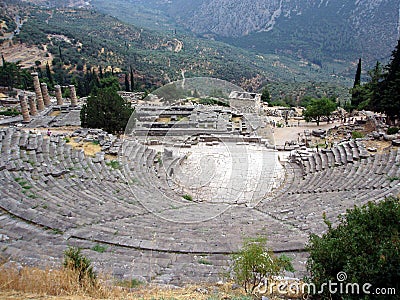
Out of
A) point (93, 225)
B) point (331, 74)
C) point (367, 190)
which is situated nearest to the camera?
point (93, 225)

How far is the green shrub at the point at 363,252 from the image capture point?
4.46 m

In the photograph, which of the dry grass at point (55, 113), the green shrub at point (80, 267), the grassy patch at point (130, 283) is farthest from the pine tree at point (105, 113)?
the green shrub at point (80, 267)

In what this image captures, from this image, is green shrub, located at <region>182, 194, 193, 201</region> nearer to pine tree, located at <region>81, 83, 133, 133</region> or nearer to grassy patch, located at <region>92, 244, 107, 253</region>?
grassy patch, located at <region>92, 244, 107, 253</region>

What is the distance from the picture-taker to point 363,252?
15.6 ft

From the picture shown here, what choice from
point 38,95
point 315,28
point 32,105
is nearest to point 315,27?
point 315,28

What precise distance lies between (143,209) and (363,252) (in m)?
7.69

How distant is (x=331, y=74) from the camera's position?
126 metres

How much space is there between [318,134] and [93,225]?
23568 mm

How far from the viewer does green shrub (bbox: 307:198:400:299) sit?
4.46 metres

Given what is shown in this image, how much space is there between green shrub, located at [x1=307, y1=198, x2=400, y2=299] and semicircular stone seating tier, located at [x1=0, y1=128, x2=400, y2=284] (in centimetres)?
205

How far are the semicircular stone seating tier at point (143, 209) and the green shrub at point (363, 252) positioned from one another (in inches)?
80.7

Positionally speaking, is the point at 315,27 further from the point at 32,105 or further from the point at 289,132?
the point at 32,105

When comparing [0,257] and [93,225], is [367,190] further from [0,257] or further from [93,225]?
[0,257]

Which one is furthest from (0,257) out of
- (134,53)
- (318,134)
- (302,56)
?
(302,56)
